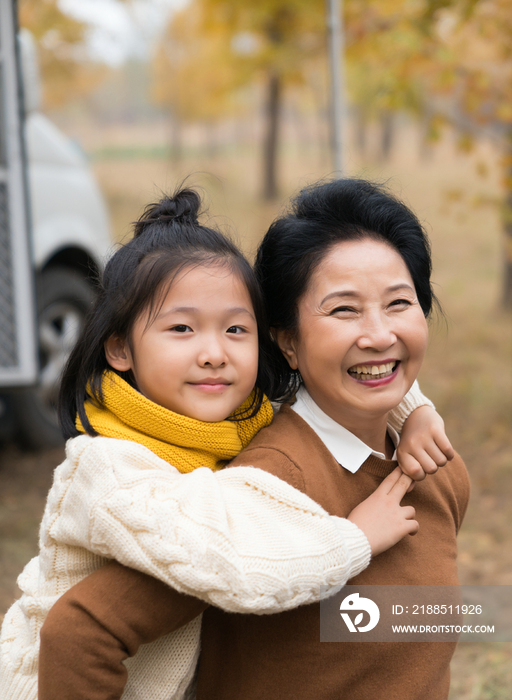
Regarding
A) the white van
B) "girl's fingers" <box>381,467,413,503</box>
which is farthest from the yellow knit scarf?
the white van

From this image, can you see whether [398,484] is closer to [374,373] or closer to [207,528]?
[374,373]

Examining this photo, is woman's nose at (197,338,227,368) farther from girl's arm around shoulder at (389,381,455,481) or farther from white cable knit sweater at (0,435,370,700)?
girl's arm around shoulder at (389,381,455,481)

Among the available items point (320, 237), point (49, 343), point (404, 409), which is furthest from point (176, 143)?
point (320, 237)

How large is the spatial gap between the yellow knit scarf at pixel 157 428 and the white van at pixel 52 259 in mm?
2750

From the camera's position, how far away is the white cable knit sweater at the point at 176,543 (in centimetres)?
116

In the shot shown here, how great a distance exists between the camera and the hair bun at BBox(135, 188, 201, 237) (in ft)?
5.04

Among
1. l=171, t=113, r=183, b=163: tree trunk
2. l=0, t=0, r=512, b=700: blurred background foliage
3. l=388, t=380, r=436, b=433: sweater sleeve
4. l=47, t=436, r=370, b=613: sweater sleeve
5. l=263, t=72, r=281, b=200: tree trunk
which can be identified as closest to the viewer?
l=47, t=436, r=370, b=613: sweater sleeve

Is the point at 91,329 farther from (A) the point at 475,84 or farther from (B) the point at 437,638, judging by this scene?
(A) the point at 475,84

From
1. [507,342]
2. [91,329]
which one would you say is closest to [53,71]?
[507,342]

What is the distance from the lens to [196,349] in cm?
140

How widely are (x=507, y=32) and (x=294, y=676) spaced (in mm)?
4479

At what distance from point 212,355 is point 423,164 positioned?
24819mm

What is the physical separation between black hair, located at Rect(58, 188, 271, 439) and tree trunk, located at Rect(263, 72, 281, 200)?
1326 cm

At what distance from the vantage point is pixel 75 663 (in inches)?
45.7
